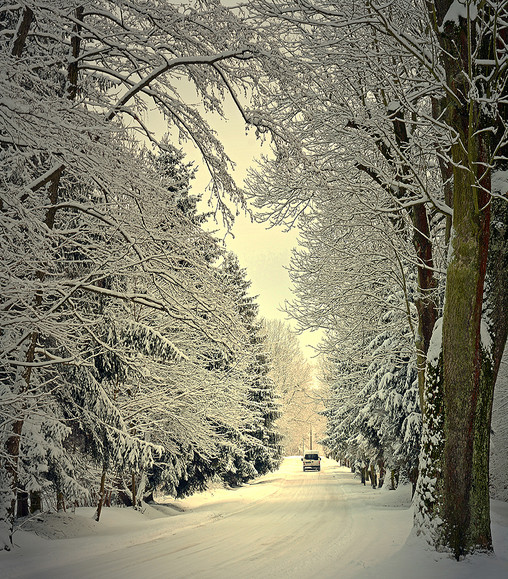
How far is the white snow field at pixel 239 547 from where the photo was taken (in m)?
6.39

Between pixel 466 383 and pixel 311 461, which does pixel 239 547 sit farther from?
pixel 311 461

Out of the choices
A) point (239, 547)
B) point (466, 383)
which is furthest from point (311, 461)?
point (466, 383)

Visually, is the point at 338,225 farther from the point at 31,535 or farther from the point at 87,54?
the point at 31,535

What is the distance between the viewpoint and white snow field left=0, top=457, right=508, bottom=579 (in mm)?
6395

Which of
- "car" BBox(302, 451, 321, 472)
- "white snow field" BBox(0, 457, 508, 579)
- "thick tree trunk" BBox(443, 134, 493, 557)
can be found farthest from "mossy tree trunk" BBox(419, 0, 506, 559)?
"car" BBox(302, 451, 321, 472)

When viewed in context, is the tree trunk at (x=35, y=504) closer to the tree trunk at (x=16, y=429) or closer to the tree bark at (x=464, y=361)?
the tree trunk at (x=16, y=429)

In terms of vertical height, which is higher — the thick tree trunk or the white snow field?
the thick tree trunk

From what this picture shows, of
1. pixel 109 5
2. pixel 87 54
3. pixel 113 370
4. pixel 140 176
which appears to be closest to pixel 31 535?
pixel 113 370

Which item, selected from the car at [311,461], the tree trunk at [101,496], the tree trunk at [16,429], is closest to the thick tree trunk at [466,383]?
the tree trunk at [16,429]

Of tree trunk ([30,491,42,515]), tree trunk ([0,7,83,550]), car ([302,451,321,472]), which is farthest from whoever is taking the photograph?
car ([302,451,321,472])

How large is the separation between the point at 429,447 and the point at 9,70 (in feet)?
20.7

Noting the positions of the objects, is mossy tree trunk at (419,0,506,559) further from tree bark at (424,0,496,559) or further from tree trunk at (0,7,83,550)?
tree trunk at (0,7,83,550)

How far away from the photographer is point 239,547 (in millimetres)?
9844

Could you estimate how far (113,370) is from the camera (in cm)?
1203
